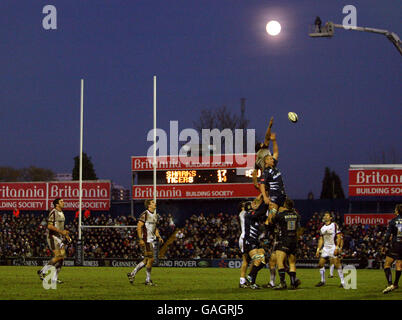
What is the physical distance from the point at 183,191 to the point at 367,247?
14703mm

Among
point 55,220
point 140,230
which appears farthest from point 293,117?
point 55,220

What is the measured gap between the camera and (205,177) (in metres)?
50.0

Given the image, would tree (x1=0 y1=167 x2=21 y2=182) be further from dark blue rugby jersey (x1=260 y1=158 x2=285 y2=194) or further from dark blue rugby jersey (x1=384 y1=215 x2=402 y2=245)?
dark blue rugby jersey (x1=260 y1=158 x2=285 y2=194)

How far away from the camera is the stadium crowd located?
45.3 meters

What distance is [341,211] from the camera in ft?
174

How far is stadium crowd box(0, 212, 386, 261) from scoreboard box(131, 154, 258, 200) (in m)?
1.85

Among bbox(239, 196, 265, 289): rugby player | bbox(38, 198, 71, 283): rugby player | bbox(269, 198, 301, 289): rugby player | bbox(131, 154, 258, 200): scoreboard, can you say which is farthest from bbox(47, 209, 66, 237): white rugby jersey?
bbox(131, 154, 258, 200): scoreboard

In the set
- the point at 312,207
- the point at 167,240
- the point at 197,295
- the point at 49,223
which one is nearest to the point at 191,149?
the point at 167,240

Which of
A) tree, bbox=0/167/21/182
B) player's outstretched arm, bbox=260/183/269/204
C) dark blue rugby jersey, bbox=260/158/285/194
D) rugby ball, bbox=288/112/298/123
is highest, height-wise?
tree, bbox=0/167/21/182

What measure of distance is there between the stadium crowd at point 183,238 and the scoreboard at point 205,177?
1847mm
